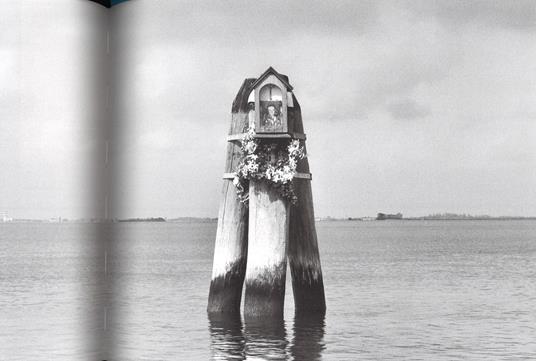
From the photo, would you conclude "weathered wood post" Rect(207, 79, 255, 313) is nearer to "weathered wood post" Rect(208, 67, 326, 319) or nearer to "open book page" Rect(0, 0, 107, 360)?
"weathered wood post" Rect(208, 67, 326, 319)

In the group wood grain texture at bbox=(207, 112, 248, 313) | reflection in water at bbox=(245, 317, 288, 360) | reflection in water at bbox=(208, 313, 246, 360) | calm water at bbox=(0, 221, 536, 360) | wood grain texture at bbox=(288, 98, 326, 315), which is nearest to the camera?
reflection in water at bbox=(245, 317, 288, 360)

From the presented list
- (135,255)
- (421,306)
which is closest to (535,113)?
(421,306)

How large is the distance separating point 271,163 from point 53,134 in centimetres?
662

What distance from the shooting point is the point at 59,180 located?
1870cm

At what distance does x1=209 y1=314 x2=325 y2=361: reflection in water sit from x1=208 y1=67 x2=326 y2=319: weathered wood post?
251 millimetres

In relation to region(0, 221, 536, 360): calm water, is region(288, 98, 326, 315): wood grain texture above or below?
above

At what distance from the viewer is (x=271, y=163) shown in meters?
13.3

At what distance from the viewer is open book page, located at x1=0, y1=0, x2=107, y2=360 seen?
557 inches

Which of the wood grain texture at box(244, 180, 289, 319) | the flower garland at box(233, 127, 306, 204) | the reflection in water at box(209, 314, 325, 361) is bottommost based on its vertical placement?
the reflection in water at box(209, 314, 325, 361)

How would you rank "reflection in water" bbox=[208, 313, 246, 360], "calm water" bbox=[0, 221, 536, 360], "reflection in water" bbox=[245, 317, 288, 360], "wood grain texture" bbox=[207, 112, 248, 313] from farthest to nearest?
"wood grain texture" bbox=[207, 112, 248, 313]
"calm water" bbox=[0, 221, 536, 360]
"reflection in water" bbox=[208, 313, 246, 360]
"reflection in water" bbox=[245, 317, 288, 360]

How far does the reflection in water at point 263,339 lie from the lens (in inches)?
478

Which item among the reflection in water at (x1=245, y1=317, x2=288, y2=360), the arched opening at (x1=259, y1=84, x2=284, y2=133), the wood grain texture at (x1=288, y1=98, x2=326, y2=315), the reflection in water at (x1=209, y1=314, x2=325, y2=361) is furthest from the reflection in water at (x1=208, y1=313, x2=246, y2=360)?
the arched opening at (x1=259, y1=84, x2=284, y2=133)

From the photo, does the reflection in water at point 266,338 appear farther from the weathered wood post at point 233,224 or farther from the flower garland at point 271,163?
the flower garland at point 271,163

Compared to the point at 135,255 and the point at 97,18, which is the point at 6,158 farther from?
the point at 135,255
